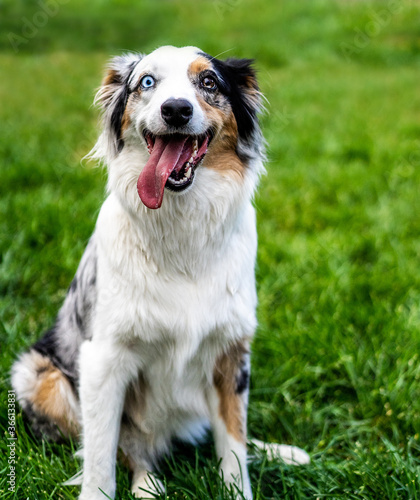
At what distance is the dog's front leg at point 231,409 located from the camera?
2424 mm

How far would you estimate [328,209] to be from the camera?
5004 mm

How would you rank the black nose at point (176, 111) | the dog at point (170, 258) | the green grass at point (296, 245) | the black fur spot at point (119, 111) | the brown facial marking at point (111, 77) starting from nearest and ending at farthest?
the black nose at point (176, 111), the dog at point (170, 258), the black fur spot at point (119, 111), the brown facial marking at point (111, 77), the green grass at point (296, 245)

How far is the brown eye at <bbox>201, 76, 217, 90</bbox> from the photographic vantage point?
2.22m

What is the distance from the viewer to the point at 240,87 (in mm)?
2404

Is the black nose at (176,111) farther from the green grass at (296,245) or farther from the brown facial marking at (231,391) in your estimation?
the green grass at (296,245)

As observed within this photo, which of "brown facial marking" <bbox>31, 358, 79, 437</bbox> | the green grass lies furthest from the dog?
the green grass

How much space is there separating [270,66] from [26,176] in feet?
17.6

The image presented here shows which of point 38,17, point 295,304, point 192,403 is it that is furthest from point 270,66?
point 192,403

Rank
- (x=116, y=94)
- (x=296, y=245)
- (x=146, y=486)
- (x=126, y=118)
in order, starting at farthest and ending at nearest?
(x=296, y=245) → (x=146, y=486) → (x=116, y=94) → (x=126, y=118)

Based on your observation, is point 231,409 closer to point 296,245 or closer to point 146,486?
point 146,486

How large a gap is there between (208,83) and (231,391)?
130 centimetres

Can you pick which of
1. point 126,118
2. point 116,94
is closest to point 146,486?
point 126,118

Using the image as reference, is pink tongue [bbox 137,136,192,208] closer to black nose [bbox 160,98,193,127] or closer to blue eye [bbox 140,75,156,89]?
black nose [bbox 160,98,193,127]

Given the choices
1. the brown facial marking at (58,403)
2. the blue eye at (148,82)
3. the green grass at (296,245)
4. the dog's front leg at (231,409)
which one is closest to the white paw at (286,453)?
the green grass at (296,245)
